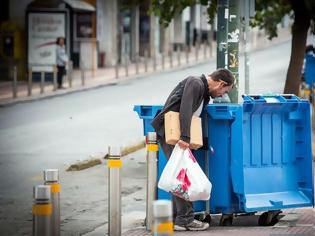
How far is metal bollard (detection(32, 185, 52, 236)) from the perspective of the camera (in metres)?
6.60

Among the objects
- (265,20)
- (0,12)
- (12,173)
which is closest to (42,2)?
(0,12)

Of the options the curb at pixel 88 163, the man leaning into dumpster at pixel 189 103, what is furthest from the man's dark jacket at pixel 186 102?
the curb at pixel 88 163

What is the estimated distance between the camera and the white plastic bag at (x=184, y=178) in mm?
9820

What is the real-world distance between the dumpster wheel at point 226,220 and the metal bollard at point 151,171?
3.01 ft

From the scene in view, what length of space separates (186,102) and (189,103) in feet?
0.11

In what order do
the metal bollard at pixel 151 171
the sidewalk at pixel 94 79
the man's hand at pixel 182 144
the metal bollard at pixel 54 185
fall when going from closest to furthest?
the metal bollard at pixel 54 185 < the man's hand at pixel 182 144 < the metal bollard at pixel 151 171 < the sidewalk at pixel 94 79

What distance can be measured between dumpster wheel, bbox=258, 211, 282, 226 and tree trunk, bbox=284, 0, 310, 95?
11.4 metres

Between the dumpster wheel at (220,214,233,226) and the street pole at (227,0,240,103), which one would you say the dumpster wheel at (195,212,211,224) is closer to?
the dumpster wheel at (220,214,233,226)

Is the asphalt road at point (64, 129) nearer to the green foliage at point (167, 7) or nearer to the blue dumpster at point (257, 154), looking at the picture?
the blue dumpster at point (257, 154)

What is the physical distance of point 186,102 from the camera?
9.88m

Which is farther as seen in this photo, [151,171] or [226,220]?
[226,220]

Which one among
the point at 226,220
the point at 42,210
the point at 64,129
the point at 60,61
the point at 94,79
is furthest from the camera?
the point at 94,79

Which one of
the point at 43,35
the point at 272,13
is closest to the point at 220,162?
the point at 272,13

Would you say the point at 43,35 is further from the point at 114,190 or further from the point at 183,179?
the point at 114,190
